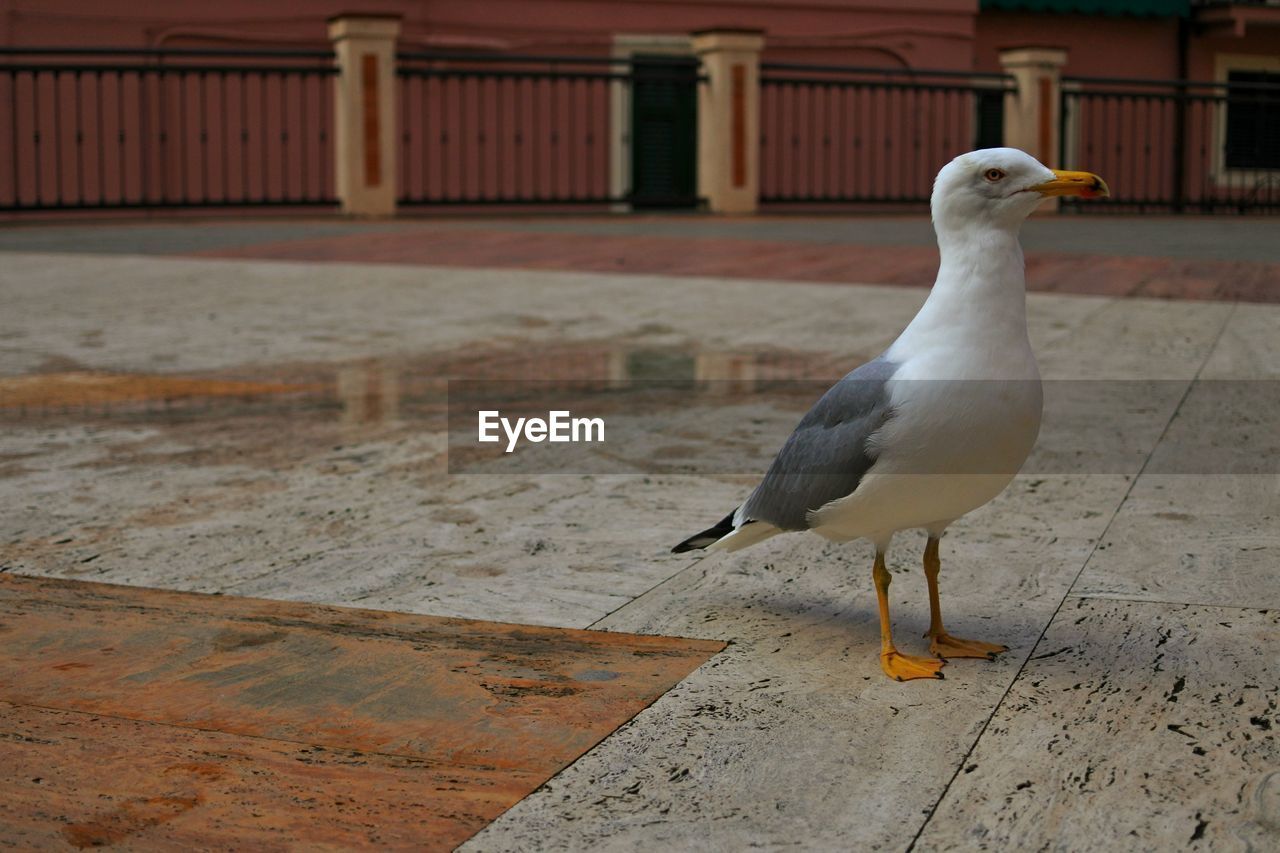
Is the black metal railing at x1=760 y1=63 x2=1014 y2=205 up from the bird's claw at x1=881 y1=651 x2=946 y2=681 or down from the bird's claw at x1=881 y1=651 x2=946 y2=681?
up

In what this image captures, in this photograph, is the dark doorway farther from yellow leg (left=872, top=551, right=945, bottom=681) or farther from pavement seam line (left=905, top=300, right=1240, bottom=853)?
yellow leg (left=872, top=551, right=945, bottom=681)

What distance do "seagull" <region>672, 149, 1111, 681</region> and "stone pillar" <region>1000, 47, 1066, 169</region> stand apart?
60.8ft

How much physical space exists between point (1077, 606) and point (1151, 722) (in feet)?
2.51

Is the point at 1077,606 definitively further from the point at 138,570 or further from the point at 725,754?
the point at 138,570

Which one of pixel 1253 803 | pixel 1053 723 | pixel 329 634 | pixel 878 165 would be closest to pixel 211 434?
pixel 329 634

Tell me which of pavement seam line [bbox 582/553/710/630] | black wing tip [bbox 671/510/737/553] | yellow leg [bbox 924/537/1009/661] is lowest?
pavement seam line [bbox 582/553/710/630]

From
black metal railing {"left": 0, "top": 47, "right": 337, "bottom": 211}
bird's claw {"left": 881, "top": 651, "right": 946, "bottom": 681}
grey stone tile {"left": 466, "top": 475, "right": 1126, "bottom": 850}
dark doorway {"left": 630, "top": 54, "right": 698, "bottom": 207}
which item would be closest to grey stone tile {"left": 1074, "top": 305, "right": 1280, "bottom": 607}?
grey stone tile {"left": 466, "top": 475, "right": 1126, "bottom": 850}

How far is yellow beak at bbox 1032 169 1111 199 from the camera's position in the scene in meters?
2.89

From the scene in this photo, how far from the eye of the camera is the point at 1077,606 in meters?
3.61

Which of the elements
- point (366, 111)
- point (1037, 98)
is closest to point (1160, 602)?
point (366, 111)

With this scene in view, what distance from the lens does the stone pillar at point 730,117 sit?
18875 mm

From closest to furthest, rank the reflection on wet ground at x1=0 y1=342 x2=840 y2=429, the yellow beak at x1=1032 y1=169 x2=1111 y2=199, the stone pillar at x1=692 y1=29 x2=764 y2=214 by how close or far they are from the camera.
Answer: the yellow beak at x1=1032 y1=169 x2=1111 y2=199 → the reflection on wet ground at x1=0 y1=342 x2=840 y2=429 → the stone pillar at x1=692 y1=29 x2=764 y2=214

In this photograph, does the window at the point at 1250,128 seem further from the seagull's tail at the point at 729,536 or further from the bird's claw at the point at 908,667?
the bird's claw at the point at 908,667

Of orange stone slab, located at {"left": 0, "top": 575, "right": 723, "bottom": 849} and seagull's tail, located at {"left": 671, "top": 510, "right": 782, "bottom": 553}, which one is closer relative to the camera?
orange stone slab, located at {"left": 0, "top": 575, "right": 723, "bottom": 849}
